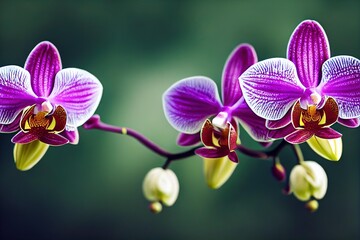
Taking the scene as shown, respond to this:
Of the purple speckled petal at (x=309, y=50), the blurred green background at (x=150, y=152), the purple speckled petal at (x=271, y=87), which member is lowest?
the blurred green background at (x=150, y=152)

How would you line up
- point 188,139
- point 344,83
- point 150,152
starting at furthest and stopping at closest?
point 150,152 → point 188,139 → point 344,83

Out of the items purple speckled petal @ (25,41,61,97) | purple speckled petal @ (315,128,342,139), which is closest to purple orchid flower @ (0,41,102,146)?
purple speckled petal @ (25,41,61,97)

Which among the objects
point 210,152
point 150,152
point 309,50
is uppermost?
point 309,50

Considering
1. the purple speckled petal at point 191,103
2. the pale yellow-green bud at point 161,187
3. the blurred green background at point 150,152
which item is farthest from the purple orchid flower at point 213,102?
the blurred green background at point 150,152

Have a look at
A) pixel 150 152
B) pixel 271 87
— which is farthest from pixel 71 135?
pixel 150 152

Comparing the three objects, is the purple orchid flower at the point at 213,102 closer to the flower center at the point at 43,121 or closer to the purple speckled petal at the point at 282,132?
the purple speckled petal at the point at 282,132

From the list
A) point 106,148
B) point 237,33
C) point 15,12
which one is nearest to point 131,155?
point 106,148

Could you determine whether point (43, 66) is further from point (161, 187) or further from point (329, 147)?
point (329, 147)

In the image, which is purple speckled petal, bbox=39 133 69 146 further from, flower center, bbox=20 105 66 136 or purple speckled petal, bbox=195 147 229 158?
purple speckled petal, bbox=195 147 229 158
